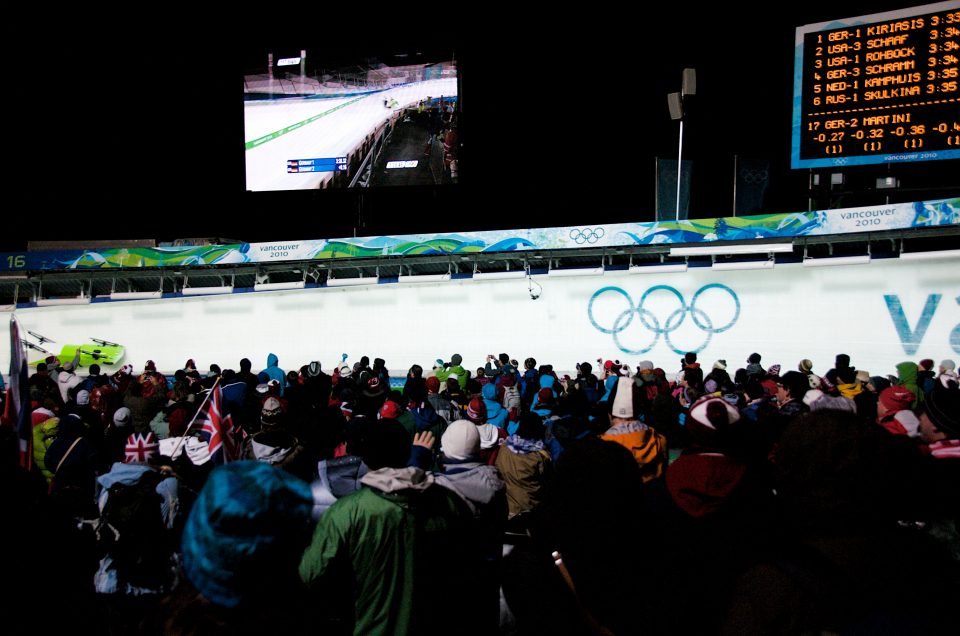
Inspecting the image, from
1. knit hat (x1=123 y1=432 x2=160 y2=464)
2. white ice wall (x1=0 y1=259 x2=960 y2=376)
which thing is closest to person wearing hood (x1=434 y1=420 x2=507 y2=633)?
knit hat (x1=123 y1=432 x2=160 y2=464)

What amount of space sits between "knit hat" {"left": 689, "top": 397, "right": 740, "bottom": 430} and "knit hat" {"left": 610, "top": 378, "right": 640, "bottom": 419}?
3.81 feet

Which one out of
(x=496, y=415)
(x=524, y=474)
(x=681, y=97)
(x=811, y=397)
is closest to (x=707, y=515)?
(x=524, y=474)

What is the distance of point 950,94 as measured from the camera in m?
10.3

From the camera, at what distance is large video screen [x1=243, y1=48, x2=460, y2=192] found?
49.8 ft

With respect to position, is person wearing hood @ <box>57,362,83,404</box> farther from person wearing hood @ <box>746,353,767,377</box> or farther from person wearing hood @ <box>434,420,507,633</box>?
person wearing hood @ <box>746,353,767,377</box>

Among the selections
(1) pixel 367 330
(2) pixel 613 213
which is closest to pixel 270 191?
(1) pixel 367 330

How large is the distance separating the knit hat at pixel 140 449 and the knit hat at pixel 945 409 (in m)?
3.69

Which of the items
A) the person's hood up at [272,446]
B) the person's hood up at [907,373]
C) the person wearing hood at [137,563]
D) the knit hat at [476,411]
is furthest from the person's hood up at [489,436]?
the person's hood up at [907,373]

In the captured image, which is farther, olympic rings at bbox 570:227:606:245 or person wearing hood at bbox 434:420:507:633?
olympic rings at bbox 570:227:606:245

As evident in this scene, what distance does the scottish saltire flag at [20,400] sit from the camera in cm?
245

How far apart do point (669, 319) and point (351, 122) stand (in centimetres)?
788

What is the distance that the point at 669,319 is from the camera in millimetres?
13039

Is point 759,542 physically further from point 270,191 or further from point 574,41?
point 574,41

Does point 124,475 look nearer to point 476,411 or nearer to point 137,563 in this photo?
point 137,563
